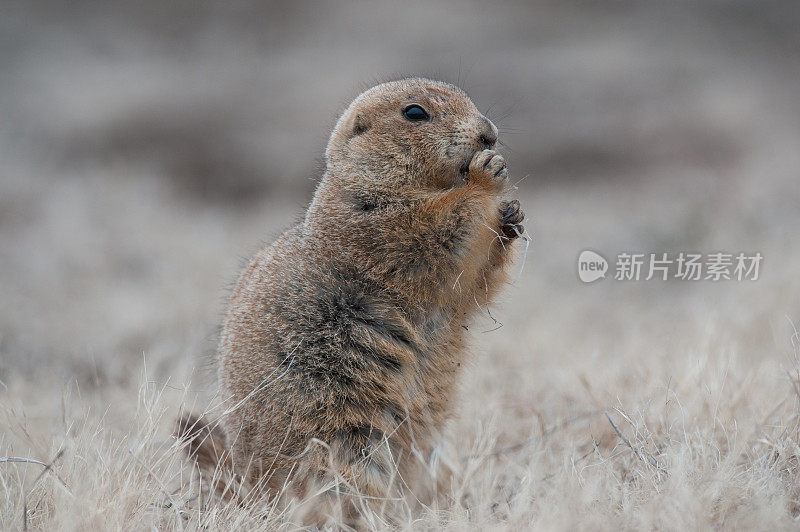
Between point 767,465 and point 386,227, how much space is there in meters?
1.78

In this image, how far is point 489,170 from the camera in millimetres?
3424

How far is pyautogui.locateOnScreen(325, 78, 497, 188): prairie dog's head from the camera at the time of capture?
3.56 meters

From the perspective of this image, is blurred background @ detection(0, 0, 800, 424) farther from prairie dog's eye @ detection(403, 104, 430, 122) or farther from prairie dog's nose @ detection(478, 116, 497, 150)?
prairie dog's eye @ detection(403, 104, 430, 122)

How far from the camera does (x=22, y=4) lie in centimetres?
1664

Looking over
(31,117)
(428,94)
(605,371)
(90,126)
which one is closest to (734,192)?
(605,371)

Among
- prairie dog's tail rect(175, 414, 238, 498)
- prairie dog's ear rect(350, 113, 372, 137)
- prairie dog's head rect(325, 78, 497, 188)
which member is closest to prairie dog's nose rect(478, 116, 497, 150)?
prairie dog's head rect(325, 78, 497, 188)

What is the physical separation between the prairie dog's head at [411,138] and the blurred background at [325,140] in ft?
2.49

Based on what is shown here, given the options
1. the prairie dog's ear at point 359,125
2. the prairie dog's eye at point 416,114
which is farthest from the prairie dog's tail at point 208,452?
the prairie dog's eye at point 416,114

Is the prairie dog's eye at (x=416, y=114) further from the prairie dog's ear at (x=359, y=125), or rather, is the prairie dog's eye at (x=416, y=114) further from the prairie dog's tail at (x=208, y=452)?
the prairie dog's tail at (x=208, y=452)

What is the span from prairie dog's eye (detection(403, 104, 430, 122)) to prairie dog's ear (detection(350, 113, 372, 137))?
8.5 inches

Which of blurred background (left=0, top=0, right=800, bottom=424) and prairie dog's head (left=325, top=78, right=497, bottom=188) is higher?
prairie dog's head (left=325, top=78, right=497, bottom=188)

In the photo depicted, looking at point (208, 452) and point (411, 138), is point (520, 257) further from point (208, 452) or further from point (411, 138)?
point (208, 452)

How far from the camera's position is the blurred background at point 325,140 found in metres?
5.90

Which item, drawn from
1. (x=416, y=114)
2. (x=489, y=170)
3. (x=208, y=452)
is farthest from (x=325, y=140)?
(x=208, y=452)
